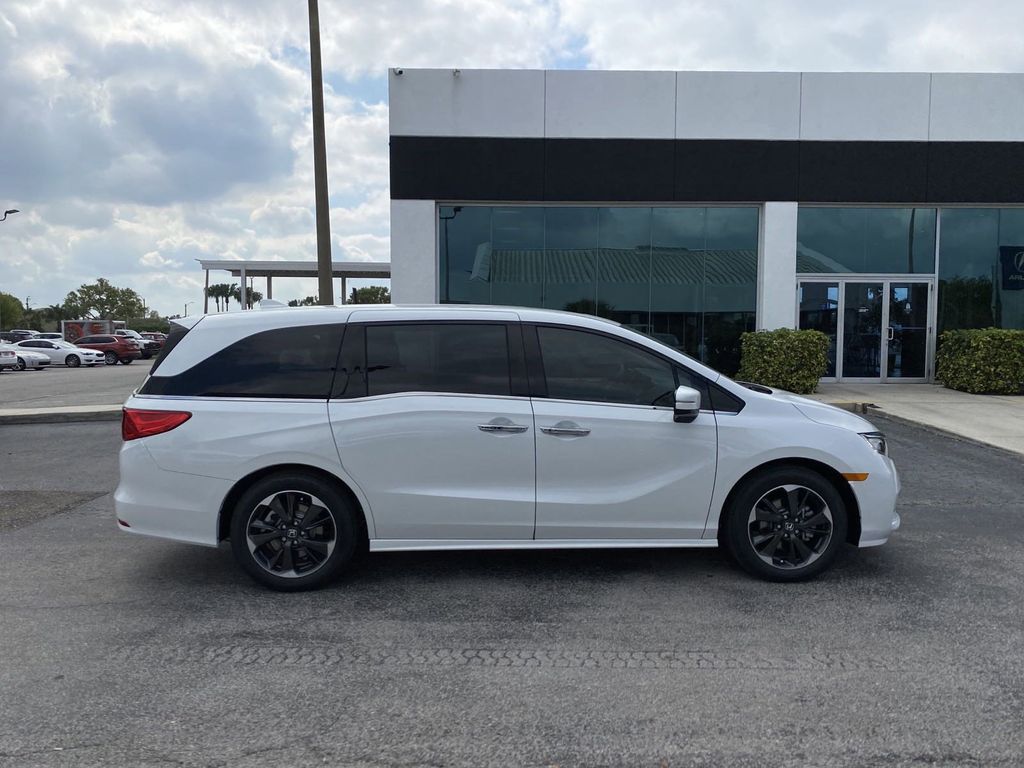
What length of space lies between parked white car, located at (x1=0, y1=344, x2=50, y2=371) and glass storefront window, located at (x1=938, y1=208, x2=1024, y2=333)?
36139 mm

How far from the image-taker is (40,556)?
540 centimetres

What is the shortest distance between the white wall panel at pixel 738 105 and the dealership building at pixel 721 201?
0.13ft

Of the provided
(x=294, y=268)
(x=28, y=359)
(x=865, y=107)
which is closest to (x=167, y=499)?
(x=865, y=107)

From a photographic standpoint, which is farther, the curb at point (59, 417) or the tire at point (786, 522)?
the curb at point (59, 417)

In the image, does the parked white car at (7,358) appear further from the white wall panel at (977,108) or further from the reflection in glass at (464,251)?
the white wall panel at (977,108)

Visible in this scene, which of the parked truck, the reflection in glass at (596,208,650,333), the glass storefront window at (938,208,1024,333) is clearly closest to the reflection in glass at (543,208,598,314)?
the reflection in glass at (596,208,650,333)

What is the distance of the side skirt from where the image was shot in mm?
4641

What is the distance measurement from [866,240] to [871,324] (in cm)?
178

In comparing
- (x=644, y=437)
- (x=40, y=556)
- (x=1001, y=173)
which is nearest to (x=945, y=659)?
(x=644, y=437)

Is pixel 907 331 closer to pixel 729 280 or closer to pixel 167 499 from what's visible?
pixel 729 280

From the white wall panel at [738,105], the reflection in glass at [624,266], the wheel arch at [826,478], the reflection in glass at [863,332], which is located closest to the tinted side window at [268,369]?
the wheel arch at [826,478]

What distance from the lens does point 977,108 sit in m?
15.5

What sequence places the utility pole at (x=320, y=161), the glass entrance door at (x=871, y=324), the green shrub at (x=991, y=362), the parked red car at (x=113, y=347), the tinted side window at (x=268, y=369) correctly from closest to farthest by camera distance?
the tinted side window at (x=268, y=369), the utility pole at (x=320, y=161), the green shrub at (x=991, y=362), the glass entrance door at (x=871, y=324), the parked red car at (x=113, y=347)

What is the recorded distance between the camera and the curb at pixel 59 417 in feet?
39.2
